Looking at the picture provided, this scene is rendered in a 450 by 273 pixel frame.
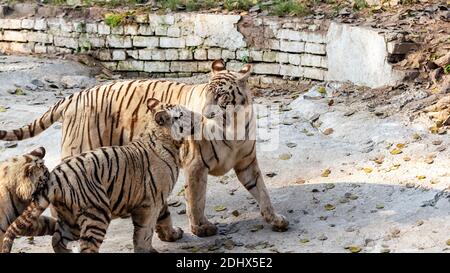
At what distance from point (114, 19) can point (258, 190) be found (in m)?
5.58

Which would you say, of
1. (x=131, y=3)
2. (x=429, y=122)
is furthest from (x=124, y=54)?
(x=429, y=122)

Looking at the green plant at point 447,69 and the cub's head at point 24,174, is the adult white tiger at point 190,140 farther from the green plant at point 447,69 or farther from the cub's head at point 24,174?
the green plant at point 447,69

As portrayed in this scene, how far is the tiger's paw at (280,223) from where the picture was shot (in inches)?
295

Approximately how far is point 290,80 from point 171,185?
4984mm

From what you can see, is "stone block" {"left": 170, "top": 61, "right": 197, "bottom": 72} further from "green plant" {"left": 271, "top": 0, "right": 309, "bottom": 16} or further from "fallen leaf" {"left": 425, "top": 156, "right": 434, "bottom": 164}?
"fallen leaf" {"left": 425, "top": 156, "right": 434, "bottom": 164}

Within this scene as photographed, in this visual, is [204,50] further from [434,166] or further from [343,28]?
[434,166]

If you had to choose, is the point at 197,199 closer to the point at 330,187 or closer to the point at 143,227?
the point at 143,227

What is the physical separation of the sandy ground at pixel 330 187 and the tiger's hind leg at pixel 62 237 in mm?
666

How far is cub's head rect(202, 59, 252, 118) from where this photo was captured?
24.1ft

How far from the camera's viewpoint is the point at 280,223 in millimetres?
7496

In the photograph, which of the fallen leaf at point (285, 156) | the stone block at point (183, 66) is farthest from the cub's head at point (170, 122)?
the stone block at point (183, 66)

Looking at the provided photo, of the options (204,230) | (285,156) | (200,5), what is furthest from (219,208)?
(200,5)

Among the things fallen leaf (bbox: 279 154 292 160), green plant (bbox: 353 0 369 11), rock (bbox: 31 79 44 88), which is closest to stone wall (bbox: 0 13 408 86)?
green plant (bbox: 353 0 369 11)

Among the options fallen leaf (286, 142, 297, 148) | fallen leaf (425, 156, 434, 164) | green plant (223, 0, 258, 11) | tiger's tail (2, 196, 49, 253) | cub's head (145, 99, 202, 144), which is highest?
cub's head (145, 99, 202, 144)
